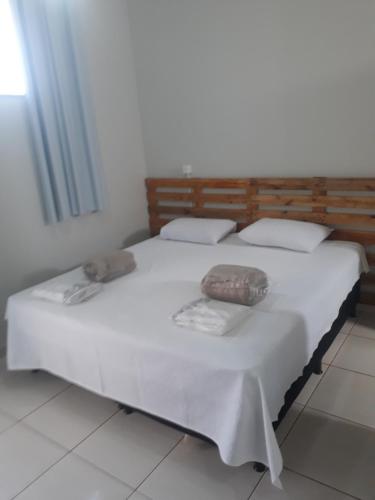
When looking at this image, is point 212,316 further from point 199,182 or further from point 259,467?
point 199,182

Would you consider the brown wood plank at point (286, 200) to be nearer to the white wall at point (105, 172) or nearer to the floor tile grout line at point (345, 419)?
the white wall at point (105, 172)

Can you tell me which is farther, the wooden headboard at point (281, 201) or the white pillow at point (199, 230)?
the white pillow at point (199, 230)

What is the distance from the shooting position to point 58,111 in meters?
2.75

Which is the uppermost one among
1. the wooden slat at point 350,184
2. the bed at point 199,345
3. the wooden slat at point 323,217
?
the wooden slat at point 350,184

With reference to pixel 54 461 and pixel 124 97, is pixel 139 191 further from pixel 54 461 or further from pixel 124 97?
pixel 54 461

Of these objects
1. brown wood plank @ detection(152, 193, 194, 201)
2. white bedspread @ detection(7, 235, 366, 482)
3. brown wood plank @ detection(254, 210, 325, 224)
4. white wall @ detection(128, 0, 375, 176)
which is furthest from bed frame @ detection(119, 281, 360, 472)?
brown wood plank @ detection(152, 193, 194, 201)

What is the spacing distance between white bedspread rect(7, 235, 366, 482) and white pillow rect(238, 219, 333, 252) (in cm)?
8

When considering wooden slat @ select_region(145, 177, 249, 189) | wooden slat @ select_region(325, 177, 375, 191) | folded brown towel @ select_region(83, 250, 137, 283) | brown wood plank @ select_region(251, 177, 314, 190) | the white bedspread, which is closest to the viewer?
the white bedspread

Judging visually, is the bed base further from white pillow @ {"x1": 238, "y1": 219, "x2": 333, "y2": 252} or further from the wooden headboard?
white pillow @ {"x1": 238, "y1": 219, "x2": 333, "y2": 252}

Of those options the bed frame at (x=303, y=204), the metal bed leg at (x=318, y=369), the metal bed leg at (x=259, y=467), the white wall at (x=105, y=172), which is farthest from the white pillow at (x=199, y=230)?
the metal bed leg at (x=259, y=467)

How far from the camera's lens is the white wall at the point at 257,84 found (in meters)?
2.57

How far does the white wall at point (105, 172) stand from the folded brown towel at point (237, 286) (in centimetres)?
151

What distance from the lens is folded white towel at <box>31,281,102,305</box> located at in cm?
206

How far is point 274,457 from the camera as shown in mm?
1378
